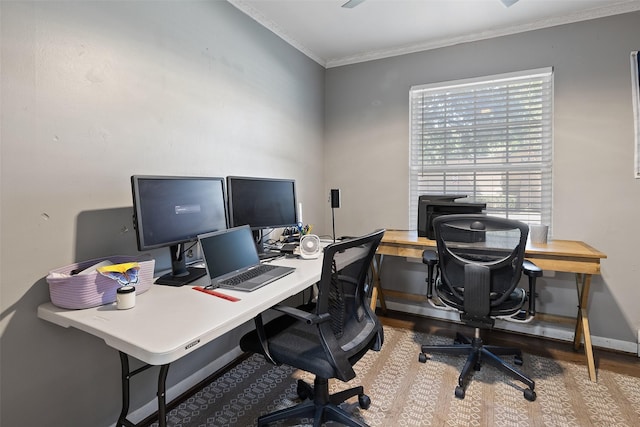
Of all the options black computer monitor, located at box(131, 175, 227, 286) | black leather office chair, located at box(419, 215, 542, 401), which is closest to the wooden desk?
black leather office chair, located at box(419, 215, 542, 401)

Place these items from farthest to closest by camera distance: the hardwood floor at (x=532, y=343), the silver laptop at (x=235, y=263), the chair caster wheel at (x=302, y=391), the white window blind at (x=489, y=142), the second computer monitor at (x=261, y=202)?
the white window blind at (x=489, y=142) < the hardwood floor at (x=532, y=343) < the second computer monitor at (x=261, y=202) < the chair caster wheel at (x=302, y=391) < the silver laptop at (x=235, y=263)

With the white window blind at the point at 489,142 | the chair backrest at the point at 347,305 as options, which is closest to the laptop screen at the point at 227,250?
the chair backrest at the point at 347,305

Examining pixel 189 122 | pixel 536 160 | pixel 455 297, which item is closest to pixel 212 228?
pixel 189 122

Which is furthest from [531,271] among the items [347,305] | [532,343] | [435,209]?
[347,305]

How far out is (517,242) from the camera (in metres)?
1.89

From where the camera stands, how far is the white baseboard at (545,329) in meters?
2.46

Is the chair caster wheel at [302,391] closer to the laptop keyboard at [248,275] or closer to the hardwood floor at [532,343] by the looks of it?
the laptop keyboard at [248,275]

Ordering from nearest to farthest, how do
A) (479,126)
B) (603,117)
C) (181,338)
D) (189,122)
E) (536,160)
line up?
(181,338), (189,122), (603,117), (536,160), (479,126)

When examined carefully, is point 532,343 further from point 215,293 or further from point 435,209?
point 215,293

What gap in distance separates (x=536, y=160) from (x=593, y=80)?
671 mm

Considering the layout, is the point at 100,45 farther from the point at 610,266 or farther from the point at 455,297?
the point at 610,266

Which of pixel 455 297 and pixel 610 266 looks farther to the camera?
pixel 610 266

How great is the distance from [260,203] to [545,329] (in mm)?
2503

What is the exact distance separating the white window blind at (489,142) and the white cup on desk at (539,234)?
34cm
